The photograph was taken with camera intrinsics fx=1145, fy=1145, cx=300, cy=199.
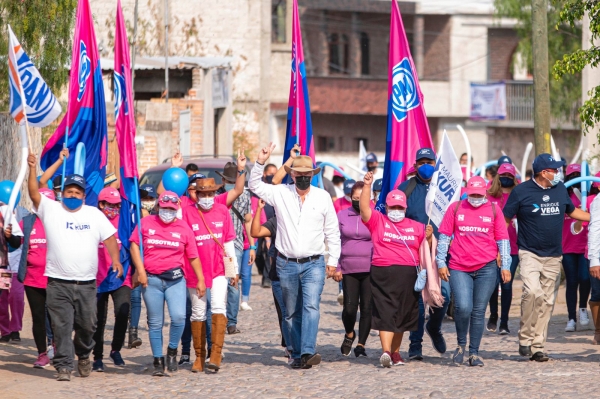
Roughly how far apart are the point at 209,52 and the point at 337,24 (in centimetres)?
1548

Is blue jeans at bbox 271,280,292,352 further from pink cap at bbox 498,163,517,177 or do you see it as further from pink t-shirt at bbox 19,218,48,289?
pink cap at bbox 498,163,517,177

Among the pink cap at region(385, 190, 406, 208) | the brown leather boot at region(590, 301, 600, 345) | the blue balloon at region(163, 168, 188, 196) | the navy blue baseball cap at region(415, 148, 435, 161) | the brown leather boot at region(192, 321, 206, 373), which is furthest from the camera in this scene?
the brown leather boot at region(590, 301, 600, 345)

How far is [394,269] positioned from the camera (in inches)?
443

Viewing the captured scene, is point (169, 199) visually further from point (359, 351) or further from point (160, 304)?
point (359, 351)

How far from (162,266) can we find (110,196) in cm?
134

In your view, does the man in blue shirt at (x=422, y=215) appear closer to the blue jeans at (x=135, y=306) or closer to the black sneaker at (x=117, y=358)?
the black sneaker at (x=117, y=358)

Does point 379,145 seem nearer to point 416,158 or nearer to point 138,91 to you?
point 138,91

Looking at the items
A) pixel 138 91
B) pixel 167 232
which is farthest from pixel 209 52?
pixel 167 232

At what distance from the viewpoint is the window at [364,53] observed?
53.6m

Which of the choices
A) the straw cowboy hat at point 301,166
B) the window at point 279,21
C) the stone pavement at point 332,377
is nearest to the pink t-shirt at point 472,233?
the stone pavement at point 332,377

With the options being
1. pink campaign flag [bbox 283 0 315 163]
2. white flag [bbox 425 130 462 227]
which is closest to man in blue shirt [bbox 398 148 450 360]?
white flag [bbox 425 130 462 227]

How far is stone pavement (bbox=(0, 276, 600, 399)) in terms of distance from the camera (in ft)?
31.9

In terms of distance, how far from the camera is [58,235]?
33.8ft

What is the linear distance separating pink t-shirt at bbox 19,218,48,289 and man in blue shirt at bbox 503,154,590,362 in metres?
4.65
